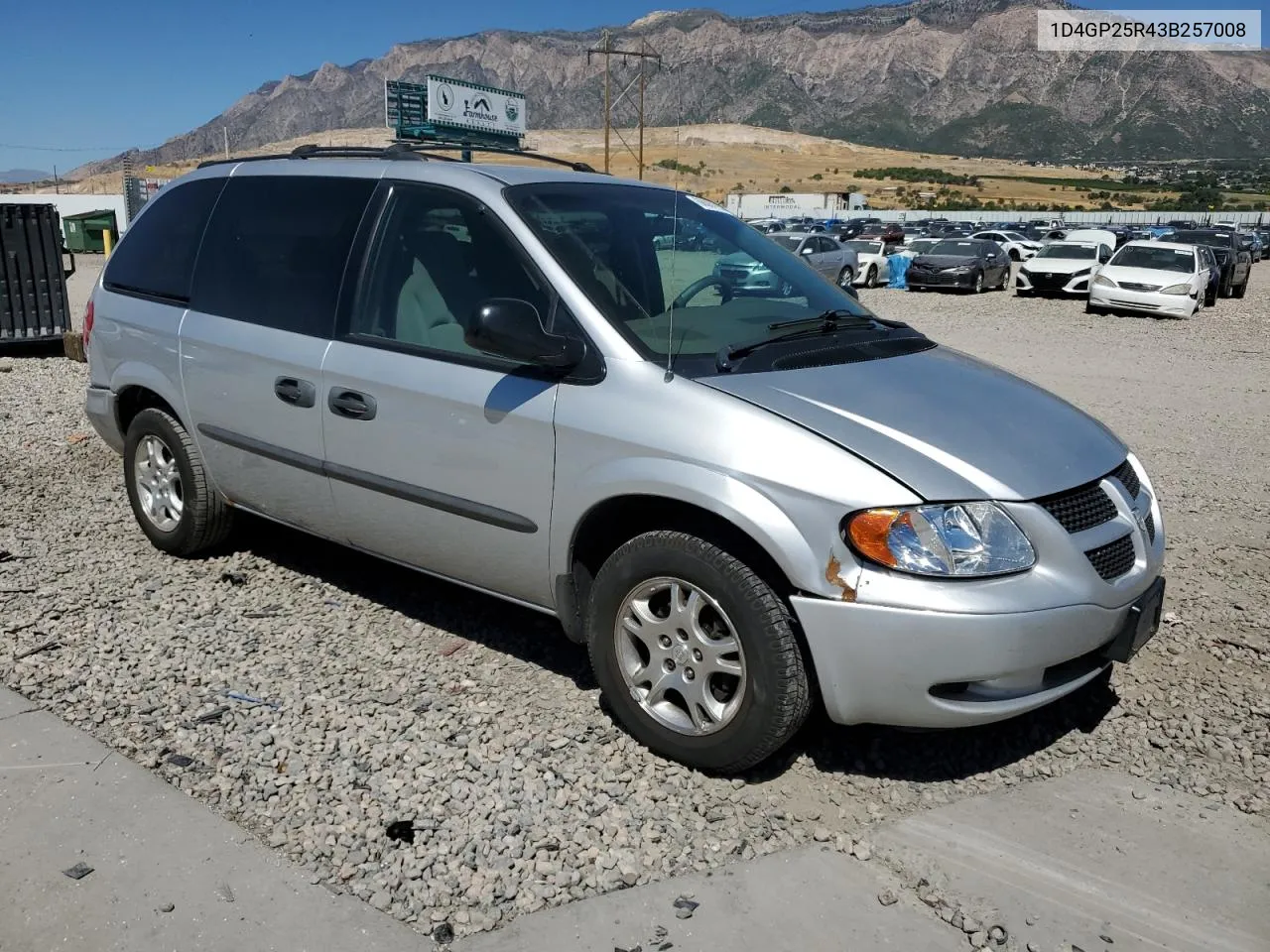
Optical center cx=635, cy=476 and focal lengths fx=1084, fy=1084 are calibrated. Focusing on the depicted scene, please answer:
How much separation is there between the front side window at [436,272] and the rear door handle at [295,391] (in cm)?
30

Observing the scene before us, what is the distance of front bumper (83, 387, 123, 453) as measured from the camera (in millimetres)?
5355

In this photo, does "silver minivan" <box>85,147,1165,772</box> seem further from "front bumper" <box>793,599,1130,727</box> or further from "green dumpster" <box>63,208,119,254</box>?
"green dumpster" <box>63,208,119,254</box>

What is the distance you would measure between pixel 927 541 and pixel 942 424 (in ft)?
1.51

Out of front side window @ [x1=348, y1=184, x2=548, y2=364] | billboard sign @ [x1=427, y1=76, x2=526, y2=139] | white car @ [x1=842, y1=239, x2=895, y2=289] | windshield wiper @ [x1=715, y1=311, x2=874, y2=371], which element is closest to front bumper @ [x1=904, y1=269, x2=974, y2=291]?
white car @ [x1=842, y1=239, x2=895, y2=289]

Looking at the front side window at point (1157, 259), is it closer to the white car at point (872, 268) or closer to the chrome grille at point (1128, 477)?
the white car at point (872, 268)

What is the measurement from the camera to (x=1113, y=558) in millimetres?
3270

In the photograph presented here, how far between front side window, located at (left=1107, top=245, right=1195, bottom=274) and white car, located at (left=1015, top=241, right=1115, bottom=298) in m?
1.68

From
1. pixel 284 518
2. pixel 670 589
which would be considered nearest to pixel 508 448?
pixel 670 589

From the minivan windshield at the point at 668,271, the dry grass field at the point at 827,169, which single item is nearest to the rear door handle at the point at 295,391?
the minivan windshield at the point at 668,271

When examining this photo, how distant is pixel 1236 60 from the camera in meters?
116

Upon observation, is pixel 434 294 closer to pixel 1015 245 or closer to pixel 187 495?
pixel 187 495

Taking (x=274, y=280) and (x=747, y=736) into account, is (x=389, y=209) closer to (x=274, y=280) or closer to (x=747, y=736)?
(x=274, y=280)

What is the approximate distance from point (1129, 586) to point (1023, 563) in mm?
507

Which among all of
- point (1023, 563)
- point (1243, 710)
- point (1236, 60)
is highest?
point (1236, 60)
